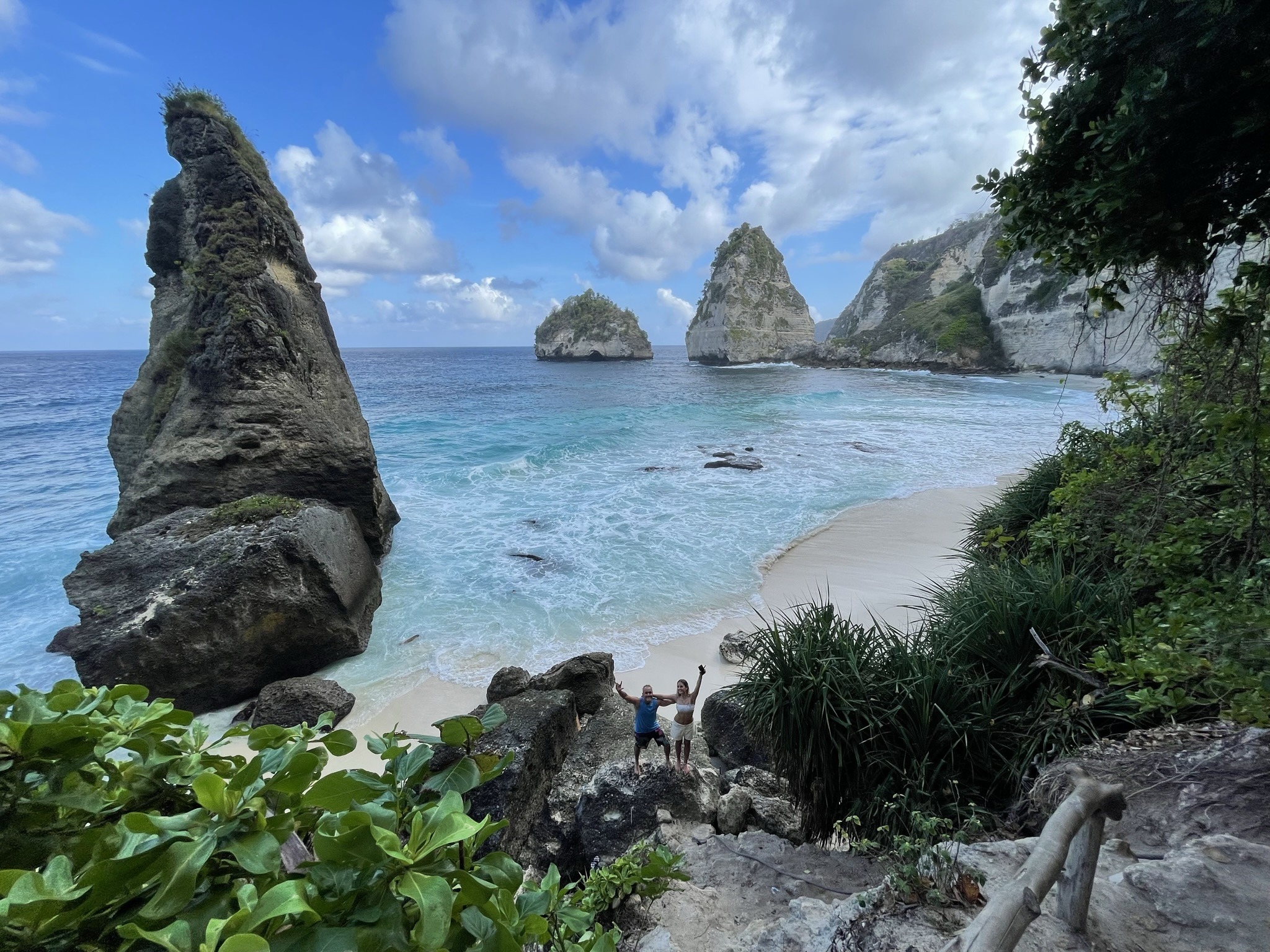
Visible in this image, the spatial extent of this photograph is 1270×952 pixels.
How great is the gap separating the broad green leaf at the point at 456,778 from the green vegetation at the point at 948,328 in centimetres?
6599

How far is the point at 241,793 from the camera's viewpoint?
3.06 feet

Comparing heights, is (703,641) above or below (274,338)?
below

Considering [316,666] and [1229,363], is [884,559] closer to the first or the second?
[1229,363]

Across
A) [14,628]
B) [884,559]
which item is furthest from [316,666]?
[884,559]

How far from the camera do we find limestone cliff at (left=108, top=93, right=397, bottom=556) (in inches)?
412

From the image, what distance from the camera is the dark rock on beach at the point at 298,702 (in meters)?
7.32


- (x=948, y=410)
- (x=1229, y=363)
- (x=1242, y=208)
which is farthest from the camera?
(x=948, y=410)

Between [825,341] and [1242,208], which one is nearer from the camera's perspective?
[1242,208]

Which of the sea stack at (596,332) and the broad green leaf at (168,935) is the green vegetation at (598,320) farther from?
the broad green leaf at (168,935)

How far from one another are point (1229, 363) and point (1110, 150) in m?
1.50

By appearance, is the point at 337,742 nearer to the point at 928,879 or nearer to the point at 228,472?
the point at 928,879

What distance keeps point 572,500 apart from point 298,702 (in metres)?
10.6

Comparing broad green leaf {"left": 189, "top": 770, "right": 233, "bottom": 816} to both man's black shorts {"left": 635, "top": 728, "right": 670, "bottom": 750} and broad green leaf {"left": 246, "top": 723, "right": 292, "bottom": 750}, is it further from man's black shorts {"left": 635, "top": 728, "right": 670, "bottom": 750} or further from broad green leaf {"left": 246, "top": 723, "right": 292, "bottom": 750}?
man's black shorts {"left": 635, "top": 728, "right": 670, "bottom": 750}

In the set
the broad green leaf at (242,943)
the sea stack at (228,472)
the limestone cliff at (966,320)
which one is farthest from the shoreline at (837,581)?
the limestone cliff at (966,320)
